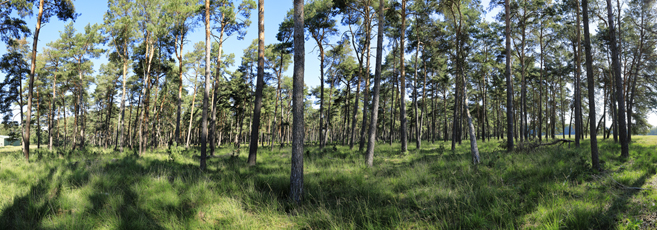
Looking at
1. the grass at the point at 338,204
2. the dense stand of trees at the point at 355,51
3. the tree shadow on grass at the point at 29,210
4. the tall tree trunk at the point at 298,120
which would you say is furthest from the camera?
the dense stand of trees at the point at 355,51

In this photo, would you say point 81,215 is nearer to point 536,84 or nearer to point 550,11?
point 550,11

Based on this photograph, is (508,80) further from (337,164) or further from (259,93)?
(259,93)

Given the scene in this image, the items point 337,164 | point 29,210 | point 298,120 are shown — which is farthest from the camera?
point 337,164

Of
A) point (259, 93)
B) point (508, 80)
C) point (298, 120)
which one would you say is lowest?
point (298, 120)

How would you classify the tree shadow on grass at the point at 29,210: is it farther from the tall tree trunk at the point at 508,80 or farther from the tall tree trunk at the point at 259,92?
the tall tree trunk at the point at 508,80

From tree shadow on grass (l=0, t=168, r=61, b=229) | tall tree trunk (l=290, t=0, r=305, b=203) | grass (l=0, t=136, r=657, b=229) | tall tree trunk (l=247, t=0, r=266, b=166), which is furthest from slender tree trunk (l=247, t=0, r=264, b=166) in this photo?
tree shadow on grass (l=0, t=168, r=61, b=229)

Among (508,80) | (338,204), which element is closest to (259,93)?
(338,204)

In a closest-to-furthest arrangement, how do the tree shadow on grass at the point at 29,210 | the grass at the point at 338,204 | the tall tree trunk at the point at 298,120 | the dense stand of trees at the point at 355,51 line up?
the grass at the point at 338,204
the tree shadow on grass at the point at 29,210
the tall tree trunk at the point at 298,120
the dense stand of trees at the point at 355,51

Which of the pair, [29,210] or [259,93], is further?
[259,93]

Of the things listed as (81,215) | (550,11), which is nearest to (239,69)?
(81,215)

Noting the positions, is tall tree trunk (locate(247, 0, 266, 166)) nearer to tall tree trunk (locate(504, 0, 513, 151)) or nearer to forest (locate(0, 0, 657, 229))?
forest (locate(0, 0, 657, 229))

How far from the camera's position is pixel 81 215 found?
4.20 meters

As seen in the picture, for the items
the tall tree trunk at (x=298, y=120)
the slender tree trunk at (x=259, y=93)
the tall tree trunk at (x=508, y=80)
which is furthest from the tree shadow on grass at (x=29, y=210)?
the tall tree trunk at (x=508, y=80)

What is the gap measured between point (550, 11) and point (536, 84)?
17845mm
